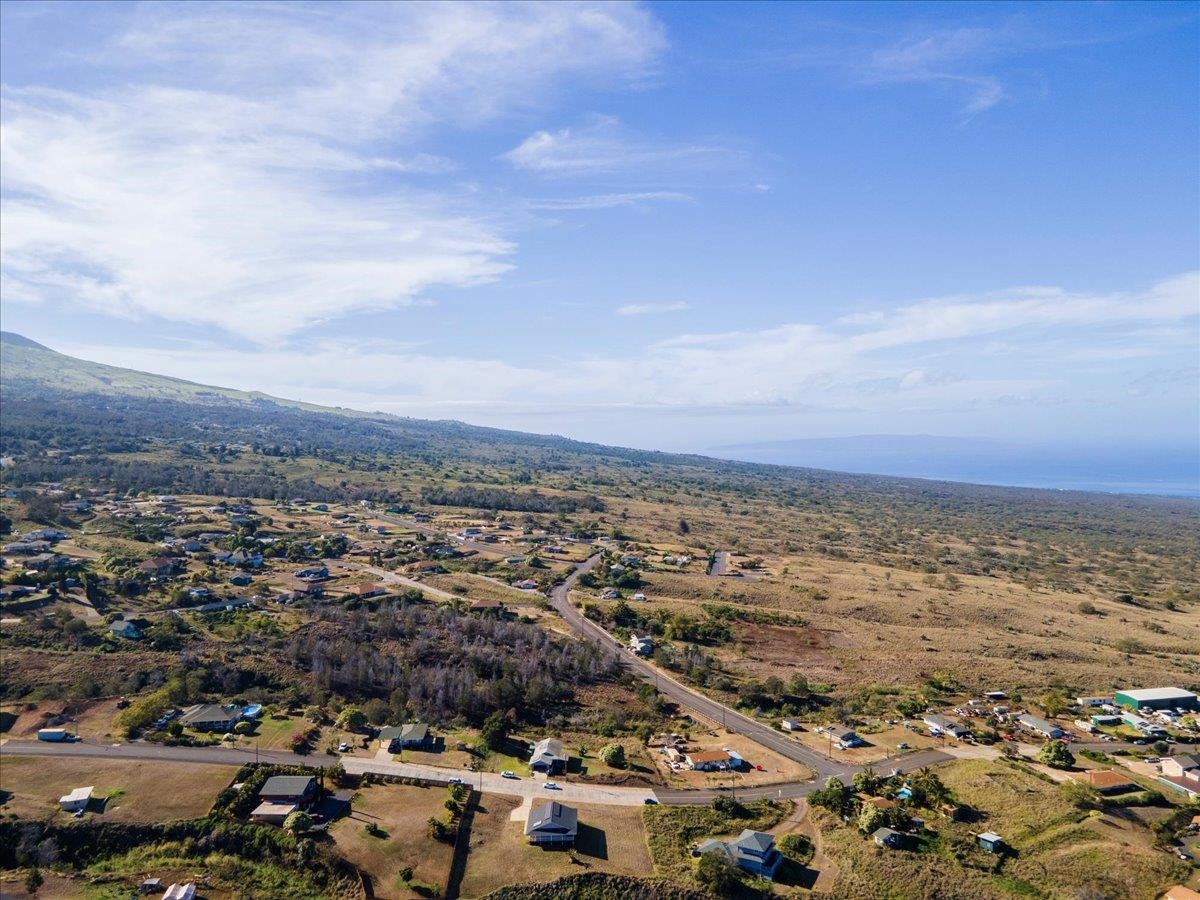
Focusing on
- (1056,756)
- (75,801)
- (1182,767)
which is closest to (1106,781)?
(1056,756)

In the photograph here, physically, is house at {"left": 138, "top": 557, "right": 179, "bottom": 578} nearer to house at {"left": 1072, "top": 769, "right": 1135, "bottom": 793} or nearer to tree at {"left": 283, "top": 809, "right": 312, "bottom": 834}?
tree at {"left": 283, "top": 809, "right": 312, "bottom": 834}

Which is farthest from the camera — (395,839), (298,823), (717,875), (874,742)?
(874,742)

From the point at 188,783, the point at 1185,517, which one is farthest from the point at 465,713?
the point at 1185,517

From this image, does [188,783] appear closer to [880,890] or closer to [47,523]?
[880,890]

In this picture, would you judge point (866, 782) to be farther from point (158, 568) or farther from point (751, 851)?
point (158, 568)

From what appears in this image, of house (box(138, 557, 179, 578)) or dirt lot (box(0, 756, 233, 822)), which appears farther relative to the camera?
house (box(138, 557, 179, 578))

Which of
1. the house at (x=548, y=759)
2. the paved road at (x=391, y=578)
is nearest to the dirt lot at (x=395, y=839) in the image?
the house at (x=548, y=759)

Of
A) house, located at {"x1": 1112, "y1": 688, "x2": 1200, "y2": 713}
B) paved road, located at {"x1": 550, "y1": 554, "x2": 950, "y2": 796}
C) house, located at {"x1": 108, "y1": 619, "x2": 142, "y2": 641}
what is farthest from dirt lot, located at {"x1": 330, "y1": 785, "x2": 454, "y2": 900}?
house, located at {"x1": 1112, "y1": 688, "x2": 1200, "y2": 713}
